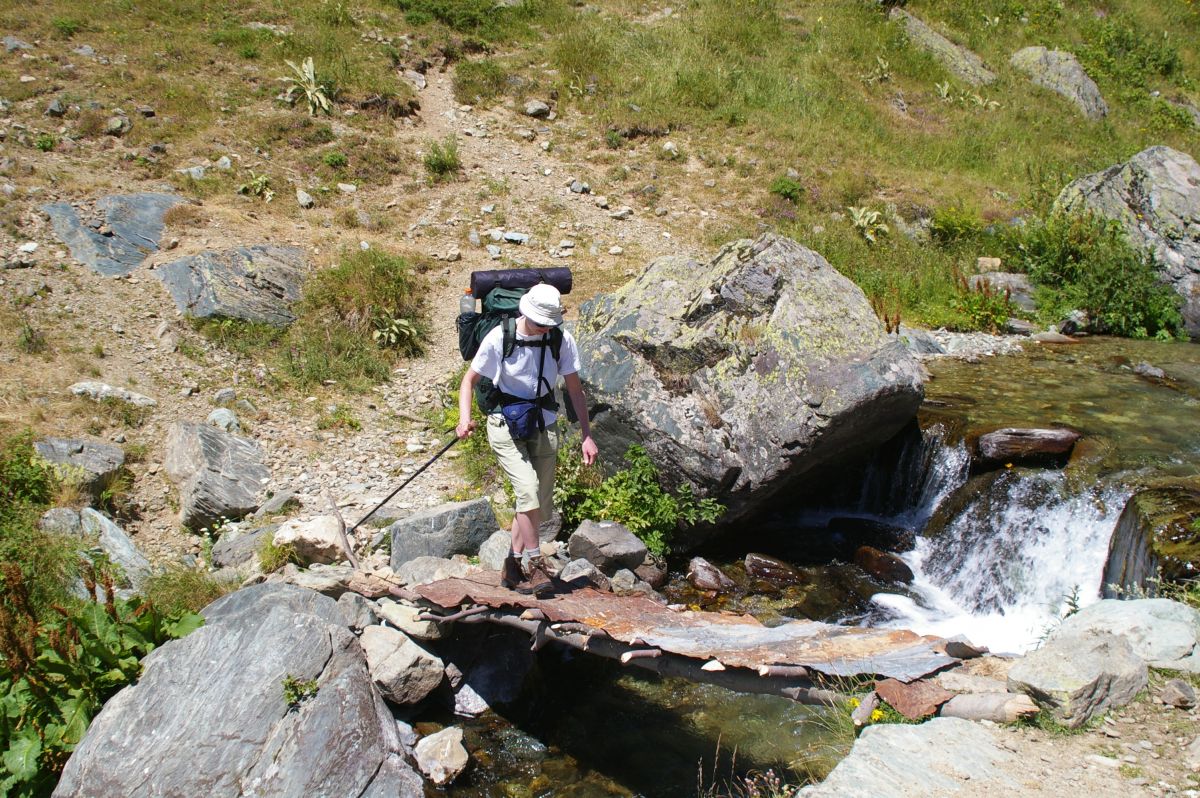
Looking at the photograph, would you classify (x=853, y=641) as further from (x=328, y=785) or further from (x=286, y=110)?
(x=286, y=110)

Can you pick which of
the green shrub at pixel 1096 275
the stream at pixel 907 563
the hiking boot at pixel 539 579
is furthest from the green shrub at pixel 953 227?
the hiking boot at pixel 539 579

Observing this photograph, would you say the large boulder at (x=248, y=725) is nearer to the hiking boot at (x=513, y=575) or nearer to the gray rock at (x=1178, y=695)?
the hiking boot at (x=513, y=575)

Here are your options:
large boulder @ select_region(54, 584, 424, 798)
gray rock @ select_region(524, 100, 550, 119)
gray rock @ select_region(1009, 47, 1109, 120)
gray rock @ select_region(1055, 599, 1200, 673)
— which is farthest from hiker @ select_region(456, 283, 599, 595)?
gray rock @ select_region(1009, 47, 1109, 120)

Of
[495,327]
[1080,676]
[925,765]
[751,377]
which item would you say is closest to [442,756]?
[495,327]

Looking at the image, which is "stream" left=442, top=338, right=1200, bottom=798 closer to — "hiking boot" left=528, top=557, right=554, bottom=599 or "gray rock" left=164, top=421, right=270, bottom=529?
"hiking boot" left=528, top=557, right=554, bottom=599

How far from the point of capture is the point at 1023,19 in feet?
98.5

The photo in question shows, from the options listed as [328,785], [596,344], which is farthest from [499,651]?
[596,344]

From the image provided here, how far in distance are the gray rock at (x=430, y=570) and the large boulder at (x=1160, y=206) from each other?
1506 cm

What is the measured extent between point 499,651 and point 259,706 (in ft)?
7.11

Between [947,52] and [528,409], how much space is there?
25.9 meters

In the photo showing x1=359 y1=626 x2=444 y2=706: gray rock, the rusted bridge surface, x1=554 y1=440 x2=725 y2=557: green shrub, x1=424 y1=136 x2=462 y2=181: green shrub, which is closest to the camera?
A: the rusted bridge surface

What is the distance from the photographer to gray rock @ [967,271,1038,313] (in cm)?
1675

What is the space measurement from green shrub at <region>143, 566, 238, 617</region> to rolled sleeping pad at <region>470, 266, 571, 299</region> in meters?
3.67

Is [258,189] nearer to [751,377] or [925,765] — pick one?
[751,377]
